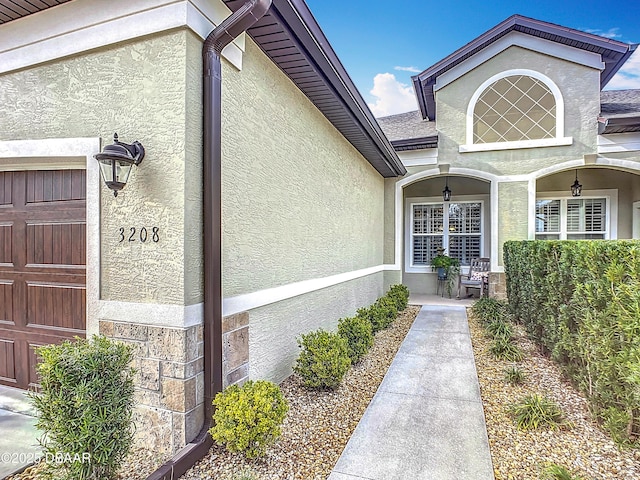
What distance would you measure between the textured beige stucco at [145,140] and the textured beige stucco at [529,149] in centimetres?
810

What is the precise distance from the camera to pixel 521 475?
107 inches

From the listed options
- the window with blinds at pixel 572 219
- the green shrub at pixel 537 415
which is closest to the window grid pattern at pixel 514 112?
the window with blinds at pixel 572 219

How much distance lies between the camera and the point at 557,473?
8.36 feet

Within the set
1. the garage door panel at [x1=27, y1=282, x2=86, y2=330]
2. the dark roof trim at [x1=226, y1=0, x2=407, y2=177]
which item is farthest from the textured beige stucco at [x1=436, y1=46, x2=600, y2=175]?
the garage door panel at [x1=27, y1=282, x2=86, y2=330]

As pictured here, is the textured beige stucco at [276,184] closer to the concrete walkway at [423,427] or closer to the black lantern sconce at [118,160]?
the black lantern sconce at [118,160]

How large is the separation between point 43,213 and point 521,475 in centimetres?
482

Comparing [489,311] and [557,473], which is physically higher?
[489,311]

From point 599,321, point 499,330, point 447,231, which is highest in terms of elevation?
point 447,231

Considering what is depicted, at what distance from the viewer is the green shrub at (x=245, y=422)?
8.96ft

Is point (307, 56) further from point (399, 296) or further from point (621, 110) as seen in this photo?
point (621, 110)

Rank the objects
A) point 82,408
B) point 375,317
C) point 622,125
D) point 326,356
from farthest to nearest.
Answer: point 622,125, point 375,317, point 326,356, point 82,408

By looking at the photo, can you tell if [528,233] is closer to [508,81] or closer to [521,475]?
[508,81]

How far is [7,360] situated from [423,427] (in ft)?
14.4

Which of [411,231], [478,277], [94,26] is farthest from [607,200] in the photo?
[94,26]
